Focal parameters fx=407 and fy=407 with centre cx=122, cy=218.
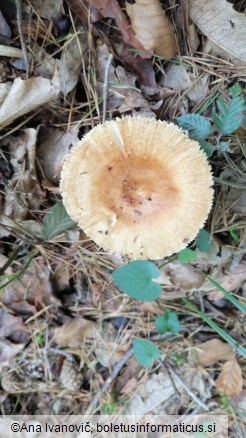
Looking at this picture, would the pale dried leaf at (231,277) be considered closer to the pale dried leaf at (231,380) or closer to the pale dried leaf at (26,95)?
the pale dried leaf at (231,380)

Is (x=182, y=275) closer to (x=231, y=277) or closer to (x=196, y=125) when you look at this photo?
(x=231, y=277)

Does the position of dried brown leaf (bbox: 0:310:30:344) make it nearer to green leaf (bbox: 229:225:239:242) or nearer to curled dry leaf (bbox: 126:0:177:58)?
green leaf (bbox: 229:225:239:242)

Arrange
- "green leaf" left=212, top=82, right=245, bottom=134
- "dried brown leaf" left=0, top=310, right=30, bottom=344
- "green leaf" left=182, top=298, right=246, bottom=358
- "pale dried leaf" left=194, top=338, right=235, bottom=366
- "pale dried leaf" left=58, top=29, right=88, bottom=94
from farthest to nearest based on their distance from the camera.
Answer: "dried brown leaf" left=0, top=310, right=30, bottom=344 → "pale dried leaf" left=194, top=338, right=235, bottom=366 → "green leaf" left=182, top=298, right=246, bottom=358 → "pale dried leaf" left=58, top=29, right=88, bottom=94 → "green leaf" left=212, top=82, right=245, bottom=134

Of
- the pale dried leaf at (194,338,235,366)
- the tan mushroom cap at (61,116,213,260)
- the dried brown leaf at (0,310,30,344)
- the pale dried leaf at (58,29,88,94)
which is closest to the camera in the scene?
the tan mushroom cap at (61,116,213,260)

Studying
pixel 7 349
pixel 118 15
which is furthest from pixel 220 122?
pixel 7 349

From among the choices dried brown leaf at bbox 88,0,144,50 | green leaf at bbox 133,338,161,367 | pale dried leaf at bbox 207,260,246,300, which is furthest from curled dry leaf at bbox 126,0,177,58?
green leaf at bbox 133,338,161,367

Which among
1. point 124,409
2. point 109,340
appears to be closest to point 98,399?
point 124,409

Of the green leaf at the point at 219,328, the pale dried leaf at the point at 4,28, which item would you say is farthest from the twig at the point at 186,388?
the pale dried leaf at the point at 4,28

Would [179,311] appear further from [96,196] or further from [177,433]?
[96,196]
